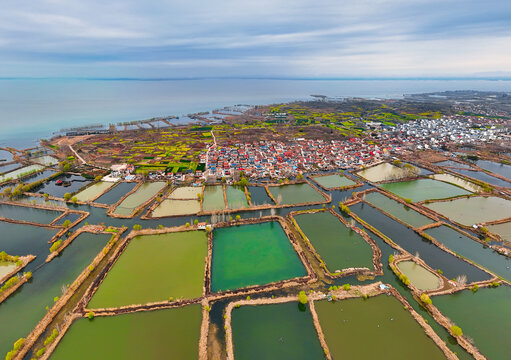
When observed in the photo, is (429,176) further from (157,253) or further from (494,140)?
(157,253)

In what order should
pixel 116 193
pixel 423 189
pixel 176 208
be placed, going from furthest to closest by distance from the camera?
pixel 423 189
pixel 116 193
pixel 176 208

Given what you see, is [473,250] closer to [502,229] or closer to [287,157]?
[502,229]

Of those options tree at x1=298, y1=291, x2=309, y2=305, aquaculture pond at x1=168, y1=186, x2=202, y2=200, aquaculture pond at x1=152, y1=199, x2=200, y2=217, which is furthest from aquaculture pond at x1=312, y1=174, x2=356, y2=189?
tree at x1=298, y1=291, x2=309, y2=305

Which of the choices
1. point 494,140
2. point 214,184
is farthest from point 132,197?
point 494,140

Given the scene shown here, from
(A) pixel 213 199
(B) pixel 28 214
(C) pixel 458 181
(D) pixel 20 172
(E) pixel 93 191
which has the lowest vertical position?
(C) pixel 458 181

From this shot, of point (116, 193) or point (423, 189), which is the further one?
point (423, 189)

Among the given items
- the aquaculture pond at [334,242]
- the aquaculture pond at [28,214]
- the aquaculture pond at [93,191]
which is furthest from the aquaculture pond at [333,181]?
the aquaculture pond at [28,214]

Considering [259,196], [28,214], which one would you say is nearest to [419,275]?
[259,196]

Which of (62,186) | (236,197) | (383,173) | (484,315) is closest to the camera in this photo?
(484,315)
